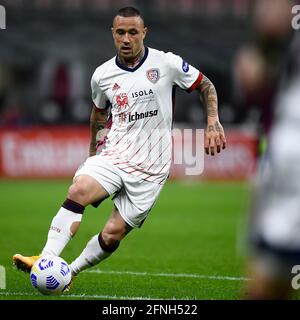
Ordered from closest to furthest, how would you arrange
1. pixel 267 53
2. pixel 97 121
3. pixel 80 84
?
1. pixel 267 53
2. pixel 97 121
3. pixel 80 84

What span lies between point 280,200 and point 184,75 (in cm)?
390

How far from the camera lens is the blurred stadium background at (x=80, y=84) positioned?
73.3 ft

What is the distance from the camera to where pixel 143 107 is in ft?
23.2

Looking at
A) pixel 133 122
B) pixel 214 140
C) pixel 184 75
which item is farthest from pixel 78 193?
pixel 184 75

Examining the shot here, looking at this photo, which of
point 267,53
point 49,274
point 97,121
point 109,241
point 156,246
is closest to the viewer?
point 267,53

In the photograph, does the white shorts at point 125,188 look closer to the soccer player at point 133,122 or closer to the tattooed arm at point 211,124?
the soccer player at point 133,122

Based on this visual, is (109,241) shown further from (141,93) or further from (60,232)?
(141,93)

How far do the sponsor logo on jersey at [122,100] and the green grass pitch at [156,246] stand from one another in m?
1.42

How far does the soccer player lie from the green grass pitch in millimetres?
636

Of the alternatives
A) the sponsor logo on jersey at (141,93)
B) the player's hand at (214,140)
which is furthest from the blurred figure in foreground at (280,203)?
A: the sponsor logo on jersey at (141,93)

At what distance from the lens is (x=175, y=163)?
22.0 meters

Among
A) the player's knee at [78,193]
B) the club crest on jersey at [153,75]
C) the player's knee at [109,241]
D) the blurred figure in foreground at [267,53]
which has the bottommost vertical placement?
the player's knee at [109,241]

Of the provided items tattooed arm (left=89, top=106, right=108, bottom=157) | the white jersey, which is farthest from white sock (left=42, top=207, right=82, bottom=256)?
tattooed arm (left=89, top=106, right=108, bottom=157)
